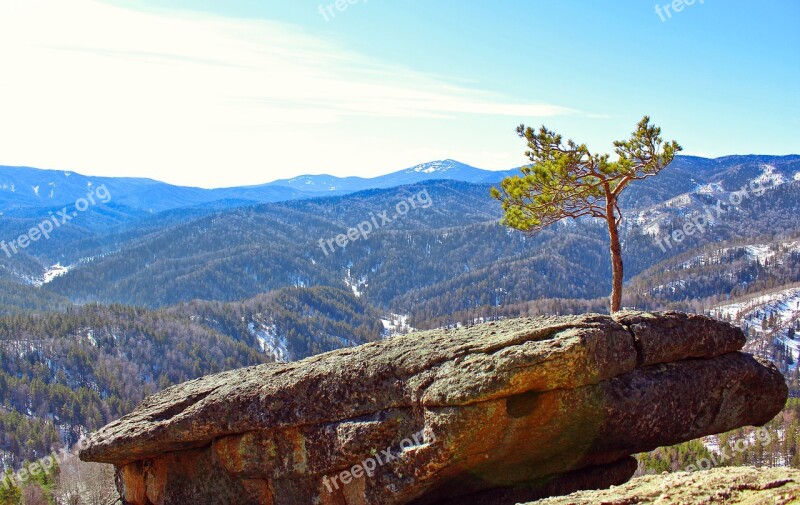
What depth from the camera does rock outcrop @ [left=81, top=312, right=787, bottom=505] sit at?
600 inches

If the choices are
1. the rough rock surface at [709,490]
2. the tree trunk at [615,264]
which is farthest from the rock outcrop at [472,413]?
the tree trunk at [615,264]

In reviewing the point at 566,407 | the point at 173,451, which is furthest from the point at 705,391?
the point at 173,451

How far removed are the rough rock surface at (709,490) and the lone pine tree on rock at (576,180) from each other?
34.1ft

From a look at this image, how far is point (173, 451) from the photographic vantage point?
1997cm

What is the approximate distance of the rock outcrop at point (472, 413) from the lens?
50.0ft

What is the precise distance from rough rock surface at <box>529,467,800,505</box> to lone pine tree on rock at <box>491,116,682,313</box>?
10388mm

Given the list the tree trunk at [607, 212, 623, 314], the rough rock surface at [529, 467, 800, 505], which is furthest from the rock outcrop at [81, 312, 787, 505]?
the tree trunk at [607, 212, 623, 314]

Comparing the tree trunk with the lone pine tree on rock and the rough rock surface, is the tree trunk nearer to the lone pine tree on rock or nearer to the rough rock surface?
the lone pine tree on rock

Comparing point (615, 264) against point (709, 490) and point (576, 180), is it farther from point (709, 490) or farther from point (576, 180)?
point (709, 490)

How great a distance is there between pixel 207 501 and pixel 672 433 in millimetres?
14179

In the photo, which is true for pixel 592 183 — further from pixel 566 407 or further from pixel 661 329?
pixel 566 407

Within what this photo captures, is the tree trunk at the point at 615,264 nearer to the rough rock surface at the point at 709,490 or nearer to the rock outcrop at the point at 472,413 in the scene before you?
the rock outcrop at the point at 472,413

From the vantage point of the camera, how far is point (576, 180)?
24516mm

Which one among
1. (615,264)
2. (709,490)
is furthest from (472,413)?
(615,264)
